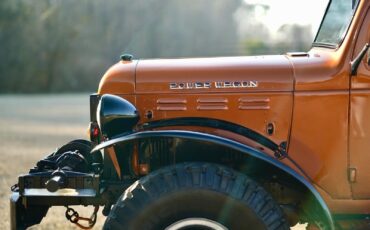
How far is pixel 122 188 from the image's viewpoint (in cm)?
Result: 411

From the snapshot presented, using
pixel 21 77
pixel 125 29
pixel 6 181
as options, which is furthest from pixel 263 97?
pixel 125 29

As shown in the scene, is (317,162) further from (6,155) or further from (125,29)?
(125,29)

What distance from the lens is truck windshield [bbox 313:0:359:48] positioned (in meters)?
4.22

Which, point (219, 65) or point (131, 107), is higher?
point (219, 65)

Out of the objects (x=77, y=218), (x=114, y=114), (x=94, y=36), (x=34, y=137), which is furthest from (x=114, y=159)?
(x=94, y=36)

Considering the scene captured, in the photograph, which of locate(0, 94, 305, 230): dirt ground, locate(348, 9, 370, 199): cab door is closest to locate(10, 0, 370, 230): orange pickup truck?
locate(348, 9, 370, 199): cab door

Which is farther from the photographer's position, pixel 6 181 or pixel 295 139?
pixel 6 181

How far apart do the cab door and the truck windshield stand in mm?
209

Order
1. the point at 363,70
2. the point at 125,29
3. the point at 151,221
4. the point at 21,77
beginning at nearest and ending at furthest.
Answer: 1. the point at 151,221
2. the point at 363,70
3. the point at 21,77
4. the point at 125,29

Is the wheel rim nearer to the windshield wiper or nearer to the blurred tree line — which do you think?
the windshield wiper

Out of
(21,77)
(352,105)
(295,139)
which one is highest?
(352,105)

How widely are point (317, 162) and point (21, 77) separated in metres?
33.2

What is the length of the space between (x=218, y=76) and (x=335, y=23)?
1187 mm

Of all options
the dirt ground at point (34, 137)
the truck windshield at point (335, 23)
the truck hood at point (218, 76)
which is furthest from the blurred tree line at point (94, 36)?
the truck hood at point (218, 76)
